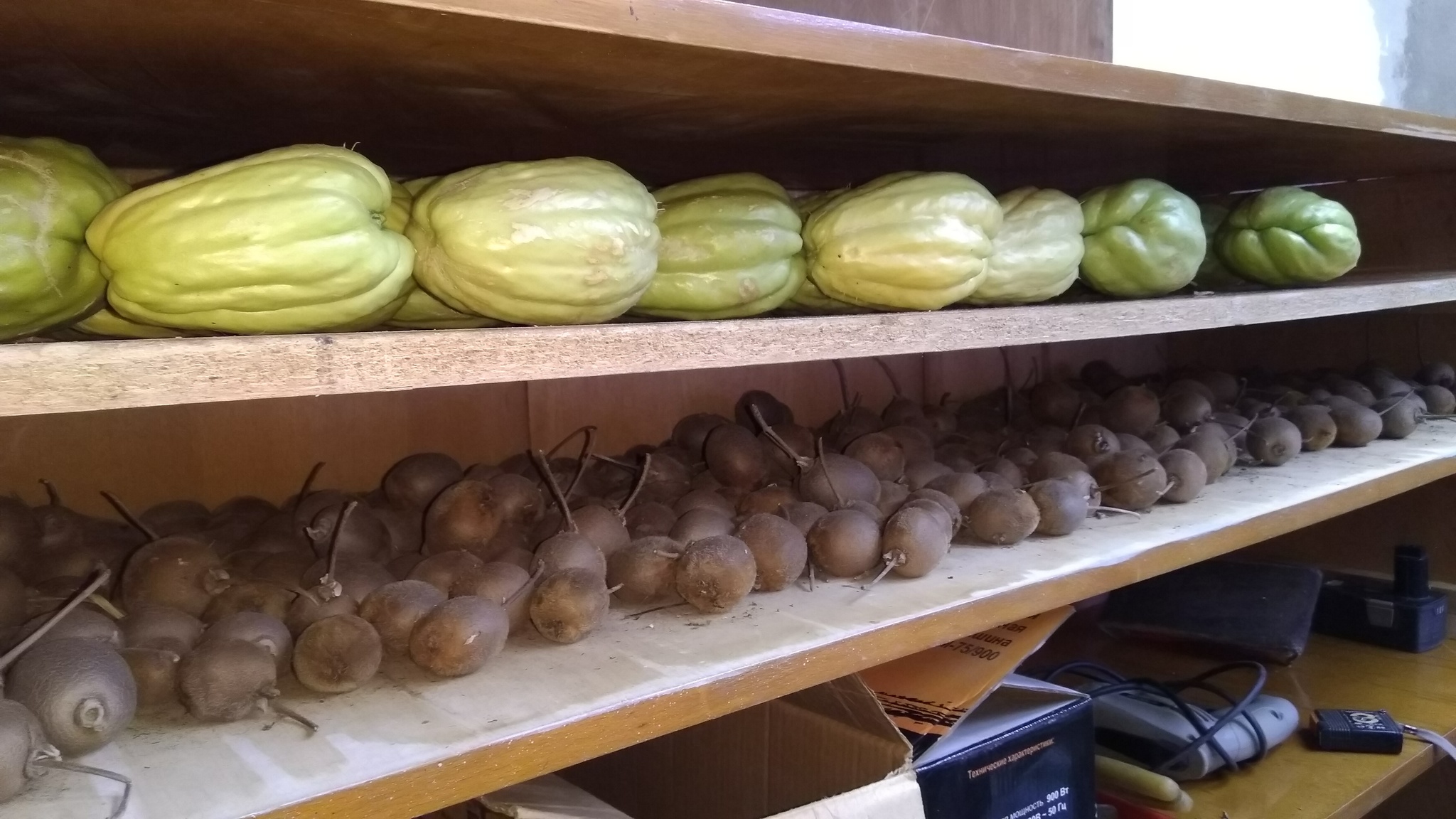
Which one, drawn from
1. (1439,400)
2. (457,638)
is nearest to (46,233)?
(457,638)

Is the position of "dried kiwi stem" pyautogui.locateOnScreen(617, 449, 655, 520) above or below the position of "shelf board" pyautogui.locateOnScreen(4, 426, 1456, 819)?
above

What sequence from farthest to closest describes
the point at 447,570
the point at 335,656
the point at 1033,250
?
1. the point at 1033,250
2. the point at 447,570
3. the point at 335,656

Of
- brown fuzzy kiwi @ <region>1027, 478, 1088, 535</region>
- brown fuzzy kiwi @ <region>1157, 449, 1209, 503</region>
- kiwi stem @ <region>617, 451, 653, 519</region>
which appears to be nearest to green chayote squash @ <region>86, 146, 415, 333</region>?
kiwi stem @ <region>617, 451, 653, 519</region>

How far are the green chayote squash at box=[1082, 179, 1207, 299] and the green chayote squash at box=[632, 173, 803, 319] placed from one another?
0.44 meters

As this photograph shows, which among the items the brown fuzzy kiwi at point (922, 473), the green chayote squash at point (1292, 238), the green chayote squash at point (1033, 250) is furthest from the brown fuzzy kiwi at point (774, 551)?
the green chayote squash at point (1292, 238)

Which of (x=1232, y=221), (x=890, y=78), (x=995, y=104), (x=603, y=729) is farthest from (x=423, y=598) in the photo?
(x=1232, y=221)

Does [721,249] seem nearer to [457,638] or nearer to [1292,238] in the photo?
[457,638]

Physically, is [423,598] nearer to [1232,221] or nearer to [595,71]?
[595,71]

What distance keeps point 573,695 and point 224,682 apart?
24 centimetres

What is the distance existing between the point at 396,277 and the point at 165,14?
220 millimetres

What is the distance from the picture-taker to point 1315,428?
146cm

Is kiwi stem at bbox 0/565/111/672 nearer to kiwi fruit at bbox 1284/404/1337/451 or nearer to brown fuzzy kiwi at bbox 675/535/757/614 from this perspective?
brown fuzzy kiwi at bbox 675/535/757/614

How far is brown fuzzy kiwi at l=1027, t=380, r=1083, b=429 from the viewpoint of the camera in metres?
1.48

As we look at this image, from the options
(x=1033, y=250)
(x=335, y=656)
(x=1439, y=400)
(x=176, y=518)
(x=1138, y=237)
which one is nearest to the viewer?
(x=335, y=656)
